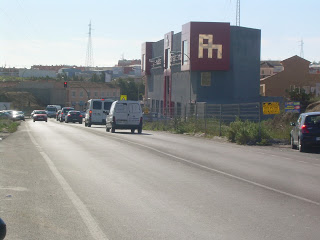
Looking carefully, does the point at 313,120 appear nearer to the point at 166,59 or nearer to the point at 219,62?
the point at 219,62

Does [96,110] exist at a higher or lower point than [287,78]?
lower

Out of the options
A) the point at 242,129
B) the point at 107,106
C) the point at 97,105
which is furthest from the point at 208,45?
the point at 242,129

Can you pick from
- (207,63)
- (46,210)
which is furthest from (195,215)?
(207,63)

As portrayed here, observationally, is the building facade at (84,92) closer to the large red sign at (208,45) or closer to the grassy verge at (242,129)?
the large red sign at (208,45)

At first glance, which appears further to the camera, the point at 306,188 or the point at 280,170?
the point at 280,170

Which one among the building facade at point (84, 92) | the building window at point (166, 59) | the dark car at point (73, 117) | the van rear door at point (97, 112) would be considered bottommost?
the dark car at point (73, 117)

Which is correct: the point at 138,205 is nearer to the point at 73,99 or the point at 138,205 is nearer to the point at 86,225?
the point at 86,225

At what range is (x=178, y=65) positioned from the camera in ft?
235

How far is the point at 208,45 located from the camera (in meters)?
64.1

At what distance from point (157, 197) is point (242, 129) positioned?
56.3ft

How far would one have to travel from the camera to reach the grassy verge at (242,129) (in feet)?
86.8

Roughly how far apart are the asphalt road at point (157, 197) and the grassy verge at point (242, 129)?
8.65m

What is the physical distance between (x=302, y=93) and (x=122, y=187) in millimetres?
30133

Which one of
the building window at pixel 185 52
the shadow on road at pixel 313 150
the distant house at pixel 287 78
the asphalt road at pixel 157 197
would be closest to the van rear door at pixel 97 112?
the building window at pixel 185 52
